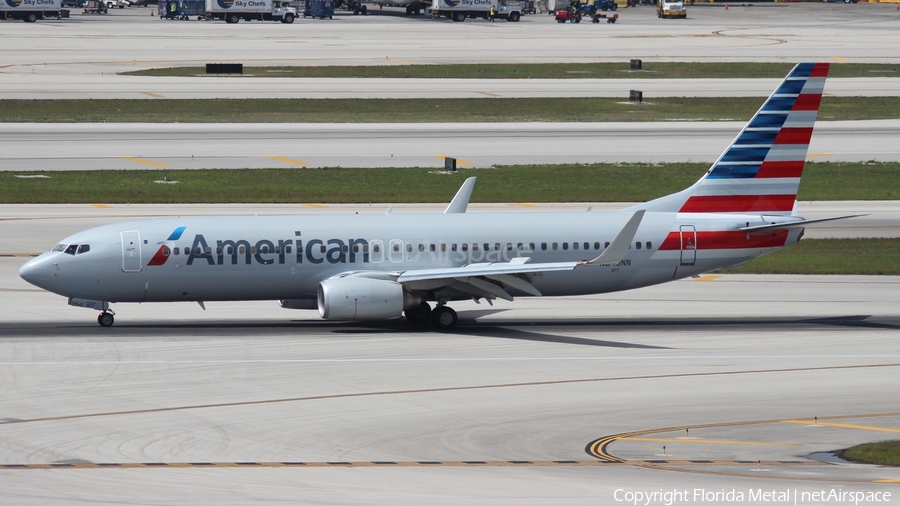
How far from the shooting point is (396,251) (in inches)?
1532

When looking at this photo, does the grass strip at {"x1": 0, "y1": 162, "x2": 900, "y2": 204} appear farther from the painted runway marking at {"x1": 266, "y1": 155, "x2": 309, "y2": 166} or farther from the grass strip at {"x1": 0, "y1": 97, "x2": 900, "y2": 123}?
the grass strip at {"x1": 0, "y1": 97, "x2": 900, "y2": 123}

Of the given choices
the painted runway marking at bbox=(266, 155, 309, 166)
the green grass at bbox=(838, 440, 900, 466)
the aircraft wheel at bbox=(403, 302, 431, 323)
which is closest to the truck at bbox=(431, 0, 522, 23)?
the painted runway marking at bbox=(266, 155, 309, 166)

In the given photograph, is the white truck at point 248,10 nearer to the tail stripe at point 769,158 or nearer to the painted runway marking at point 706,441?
the tail stripe at point 769,158

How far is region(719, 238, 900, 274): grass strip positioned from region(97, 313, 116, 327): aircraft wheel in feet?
78.9

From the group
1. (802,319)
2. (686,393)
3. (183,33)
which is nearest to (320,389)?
(686,393)

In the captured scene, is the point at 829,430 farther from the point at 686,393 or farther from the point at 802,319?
the point at 802,319

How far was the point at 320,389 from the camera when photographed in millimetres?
30922

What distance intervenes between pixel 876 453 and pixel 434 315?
55.0 ft

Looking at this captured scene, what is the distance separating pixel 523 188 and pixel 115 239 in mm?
30246

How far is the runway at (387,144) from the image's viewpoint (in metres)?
72.8

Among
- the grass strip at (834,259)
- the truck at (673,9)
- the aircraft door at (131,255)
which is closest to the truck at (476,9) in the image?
the truck at (673,9)

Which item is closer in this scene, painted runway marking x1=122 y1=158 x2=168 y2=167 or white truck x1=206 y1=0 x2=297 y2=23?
painted runway marking x1=122 y1=158 x2=168 y2=167

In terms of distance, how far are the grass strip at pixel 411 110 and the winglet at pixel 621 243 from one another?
5505 centimetres

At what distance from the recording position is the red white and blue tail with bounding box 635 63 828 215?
136 feet
